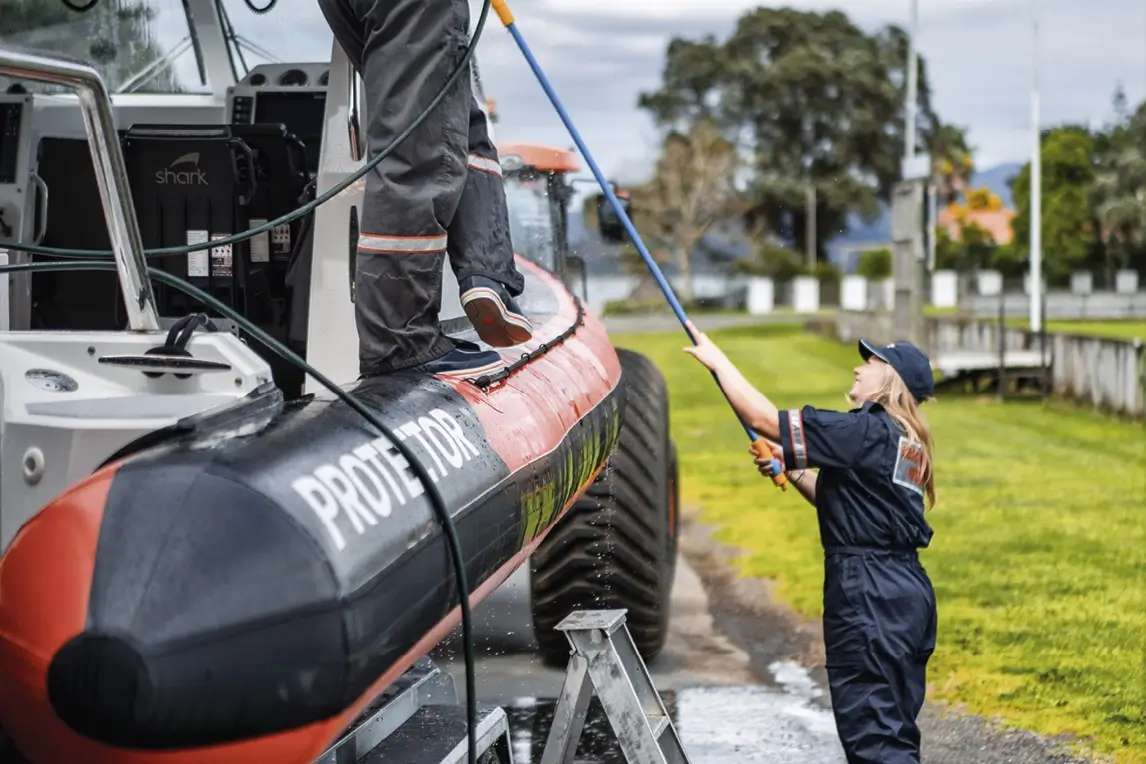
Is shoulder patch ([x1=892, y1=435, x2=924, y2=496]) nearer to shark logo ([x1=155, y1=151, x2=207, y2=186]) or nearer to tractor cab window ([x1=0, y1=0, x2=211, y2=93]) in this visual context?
shark logo ([x1=155, y1=151, x2=207, y2=186])

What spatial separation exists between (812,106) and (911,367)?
246 ft

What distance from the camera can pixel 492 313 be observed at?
15.9 feet

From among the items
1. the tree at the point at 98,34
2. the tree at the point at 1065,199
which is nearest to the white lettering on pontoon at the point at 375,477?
the tree at the point at 98,34


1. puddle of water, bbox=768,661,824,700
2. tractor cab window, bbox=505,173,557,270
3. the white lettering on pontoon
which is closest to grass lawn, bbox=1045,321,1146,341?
tractor cab window, bbox=505,173,557,270

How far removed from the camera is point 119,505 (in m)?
3.06

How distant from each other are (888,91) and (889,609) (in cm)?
7513

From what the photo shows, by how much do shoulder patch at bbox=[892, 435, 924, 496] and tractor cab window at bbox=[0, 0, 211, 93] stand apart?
3.15 metres

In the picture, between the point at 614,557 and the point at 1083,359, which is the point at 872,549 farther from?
the point at 1083,359

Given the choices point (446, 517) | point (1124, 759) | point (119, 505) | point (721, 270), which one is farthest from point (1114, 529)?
point (721, 270)

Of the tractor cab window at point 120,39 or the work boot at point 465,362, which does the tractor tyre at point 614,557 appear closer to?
the work boot at point 465,362

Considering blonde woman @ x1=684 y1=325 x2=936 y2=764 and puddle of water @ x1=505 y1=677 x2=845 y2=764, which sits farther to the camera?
puddle of water @ x1=505 y1=677 x2=845 y2=764

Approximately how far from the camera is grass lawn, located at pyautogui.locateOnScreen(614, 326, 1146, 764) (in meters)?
6.70

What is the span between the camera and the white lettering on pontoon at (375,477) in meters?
3.23

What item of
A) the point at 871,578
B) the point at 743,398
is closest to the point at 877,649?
the point at 871,578
